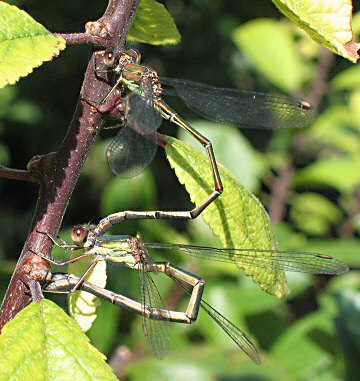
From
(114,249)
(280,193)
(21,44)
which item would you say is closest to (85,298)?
(114,249)

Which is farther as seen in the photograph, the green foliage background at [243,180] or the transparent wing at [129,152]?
the green foliage background at [243,180]

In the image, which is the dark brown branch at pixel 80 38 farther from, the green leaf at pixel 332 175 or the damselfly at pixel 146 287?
the green leaf at pixel 332 175

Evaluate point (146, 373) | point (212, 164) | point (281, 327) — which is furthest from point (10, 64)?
point (281, 327)

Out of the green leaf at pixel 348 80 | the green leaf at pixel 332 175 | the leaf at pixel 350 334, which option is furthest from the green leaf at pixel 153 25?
the green leaf at pixel 348 80

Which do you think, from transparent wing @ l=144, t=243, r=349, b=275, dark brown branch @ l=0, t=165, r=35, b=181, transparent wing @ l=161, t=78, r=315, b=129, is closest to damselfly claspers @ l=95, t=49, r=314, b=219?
transparent wing @ l=161, t=78, r=315, b=129

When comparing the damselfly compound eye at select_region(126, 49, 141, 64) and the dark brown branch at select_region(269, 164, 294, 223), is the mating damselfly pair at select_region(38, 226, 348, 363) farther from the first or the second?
the dark brown branch at select_region(269, 164, 294, 223)

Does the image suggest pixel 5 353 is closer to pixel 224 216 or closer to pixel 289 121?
pixel 224 216

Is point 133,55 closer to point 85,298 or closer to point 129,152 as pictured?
point 129,152
